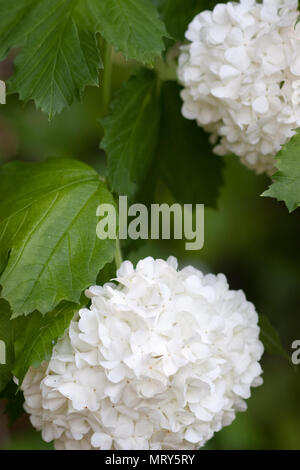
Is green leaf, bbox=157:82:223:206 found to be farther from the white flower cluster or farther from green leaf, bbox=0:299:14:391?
green leaf, bbox=0:299:14:391

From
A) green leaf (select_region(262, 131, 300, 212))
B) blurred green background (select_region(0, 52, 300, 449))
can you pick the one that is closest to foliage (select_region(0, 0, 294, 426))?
green leaf (select_region(262, 131, 300, 212))

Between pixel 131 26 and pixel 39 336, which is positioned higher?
pixel 131 26

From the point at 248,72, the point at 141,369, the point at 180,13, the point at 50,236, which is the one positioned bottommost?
the point at 141,369

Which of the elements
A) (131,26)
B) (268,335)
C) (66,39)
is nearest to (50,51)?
(66,39)

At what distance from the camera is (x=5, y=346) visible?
115cm

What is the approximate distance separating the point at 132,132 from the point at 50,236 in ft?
0.97

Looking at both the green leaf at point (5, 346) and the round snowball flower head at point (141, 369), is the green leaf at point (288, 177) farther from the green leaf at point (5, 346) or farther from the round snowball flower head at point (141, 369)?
the green leaf at point (5, 346)

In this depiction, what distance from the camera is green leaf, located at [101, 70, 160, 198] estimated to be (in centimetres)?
131

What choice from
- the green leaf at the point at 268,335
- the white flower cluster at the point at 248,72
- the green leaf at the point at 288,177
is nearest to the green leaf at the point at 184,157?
the white flower cluster at the point at 248,72

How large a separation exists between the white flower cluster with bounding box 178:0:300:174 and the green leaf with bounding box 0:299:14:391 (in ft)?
1.56

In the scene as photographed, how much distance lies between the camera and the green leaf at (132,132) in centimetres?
131

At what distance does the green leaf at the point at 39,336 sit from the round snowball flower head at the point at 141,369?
0.02 m

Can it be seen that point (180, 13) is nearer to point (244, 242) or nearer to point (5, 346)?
point (5, 346)
